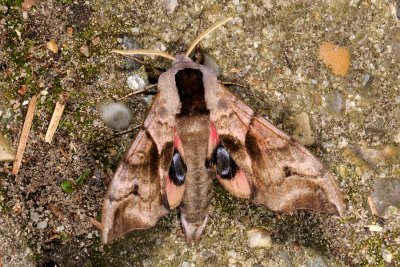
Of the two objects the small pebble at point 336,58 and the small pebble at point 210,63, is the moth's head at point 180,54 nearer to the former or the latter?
the small pebble at point 210,63

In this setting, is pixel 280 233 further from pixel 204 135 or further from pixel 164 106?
pixel 164 106

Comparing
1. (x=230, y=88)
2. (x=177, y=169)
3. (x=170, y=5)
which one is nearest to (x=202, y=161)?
(x=177, y=169)

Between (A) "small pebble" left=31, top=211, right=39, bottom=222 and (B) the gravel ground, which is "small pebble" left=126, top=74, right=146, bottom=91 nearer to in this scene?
(B) the gravel ground

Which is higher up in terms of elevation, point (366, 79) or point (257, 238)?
point (366, 79)

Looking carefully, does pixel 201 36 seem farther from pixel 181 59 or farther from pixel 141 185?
pixel 141 185

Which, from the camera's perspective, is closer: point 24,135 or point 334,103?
point 24,135

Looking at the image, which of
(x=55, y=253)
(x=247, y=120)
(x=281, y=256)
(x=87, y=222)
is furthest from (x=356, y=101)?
(x=55, y=253)
